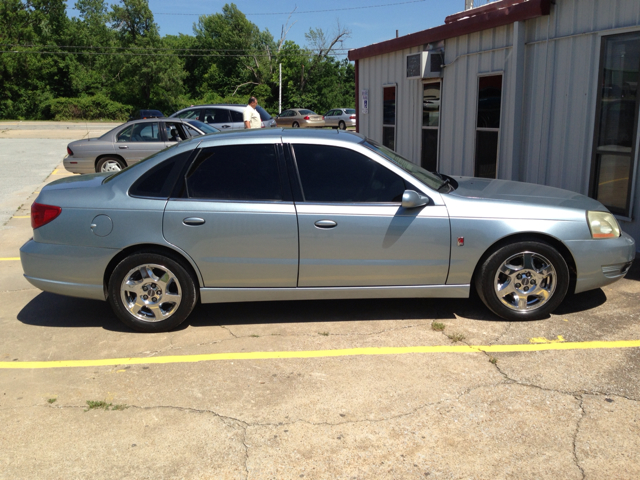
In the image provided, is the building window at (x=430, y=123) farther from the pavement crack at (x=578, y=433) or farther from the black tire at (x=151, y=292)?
the pavement crack at (x=578, y=433)

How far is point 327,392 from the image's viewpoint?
4.00 metres

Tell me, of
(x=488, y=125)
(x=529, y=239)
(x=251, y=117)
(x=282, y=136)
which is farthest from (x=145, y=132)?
Result: (x=529, y=239)

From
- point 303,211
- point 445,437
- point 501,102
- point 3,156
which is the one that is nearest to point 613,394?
point 445,437

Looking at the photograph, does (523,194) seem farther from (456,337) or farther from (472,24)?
(472,24)

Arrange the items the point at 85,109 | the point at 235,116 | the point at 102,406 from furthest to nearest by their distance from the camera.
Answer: the point at 85,109 → the point at 235,116 → the point at 102,406

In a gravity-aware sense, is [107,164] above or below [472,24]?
below

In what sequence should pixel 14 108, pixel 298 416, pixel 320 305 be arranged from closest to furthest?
pixel 298 416 < pixel 320 305 < pixel 14 108

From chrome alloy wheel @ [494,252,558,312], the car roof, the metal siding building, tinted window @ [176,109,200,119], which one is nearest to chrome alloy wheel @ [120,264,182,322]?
the car roof

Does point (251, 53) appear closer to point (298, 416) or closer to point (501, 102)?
point (501, 102)

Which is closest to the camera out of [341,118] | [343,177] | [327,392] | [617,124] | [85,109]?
[327,392]

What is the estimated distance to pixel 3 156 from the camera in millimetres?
21047

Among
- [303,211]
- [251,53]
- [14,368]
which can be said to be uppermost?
[251,53]

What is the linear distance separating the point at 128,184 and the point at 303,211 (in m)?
1.50

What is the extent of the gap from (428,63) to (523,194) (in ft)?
18.4
